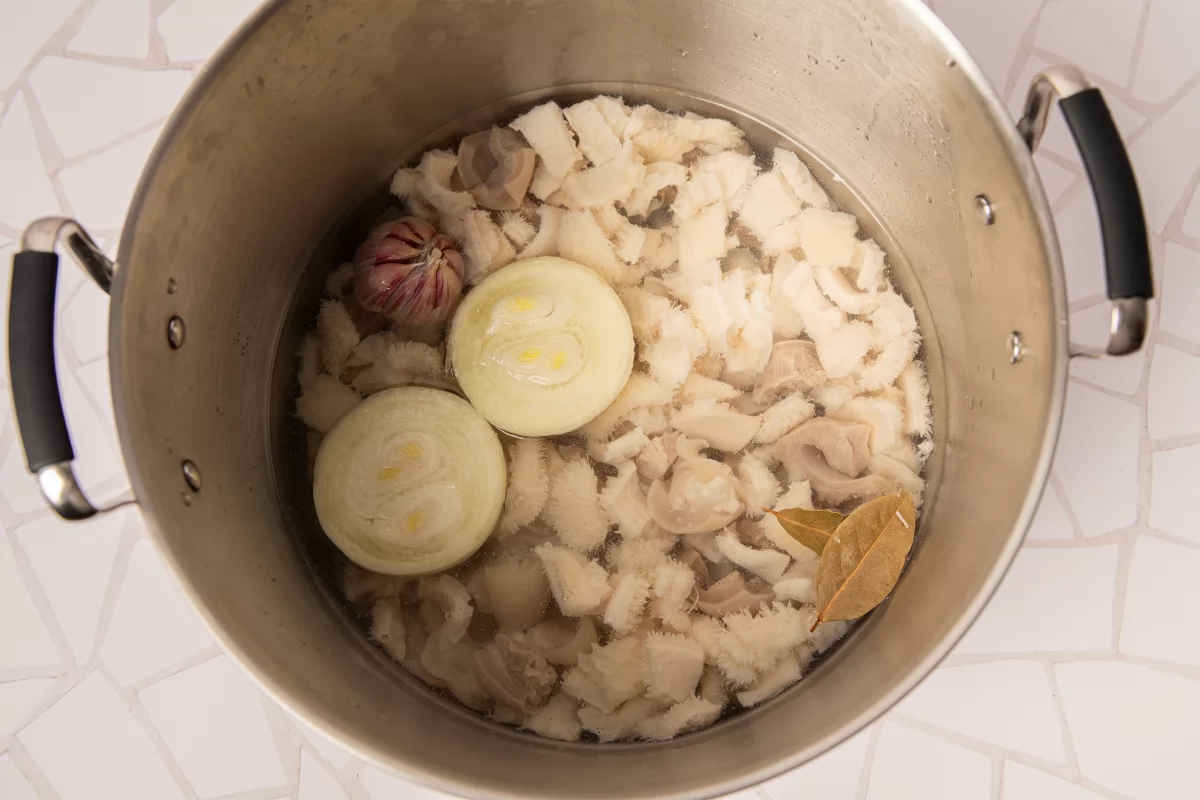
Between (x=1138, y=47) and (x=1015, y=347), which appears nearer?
(x=1015, y=347)

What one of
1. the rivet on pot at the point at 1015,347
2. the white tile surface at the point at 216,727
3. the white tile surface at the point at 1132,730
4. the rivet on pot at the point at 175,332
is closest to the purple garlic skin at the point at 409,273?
the rivet on pot at the point at 175,332

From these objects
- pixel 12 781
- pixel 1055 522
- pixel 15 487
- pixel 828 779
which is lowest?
pixel 12 781

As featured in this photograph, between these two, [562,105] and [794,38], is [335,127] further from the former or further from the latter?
[794,38]

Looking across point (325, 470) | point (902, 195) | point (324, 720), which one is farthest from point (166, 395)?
point (902, 195)

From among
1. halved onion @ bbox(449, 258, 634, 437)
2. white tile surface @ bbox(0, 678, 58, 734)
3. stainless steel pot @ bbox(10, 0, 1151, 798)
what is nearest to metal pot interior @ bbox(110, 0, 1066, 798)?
stainless steel pot @ bbox(10, 0, 1151, 798)

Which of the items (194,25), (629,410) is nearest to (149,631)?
(629,410)

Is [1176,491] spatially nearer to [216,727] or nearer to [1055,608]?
[1055,608]

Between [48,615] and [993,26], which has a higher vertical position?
A: [993,26]
